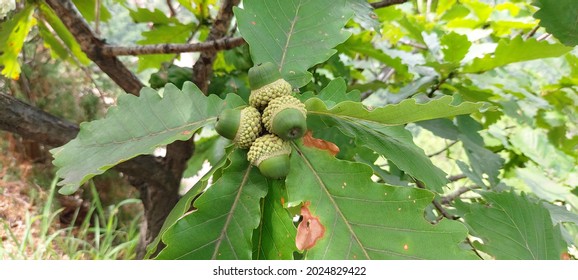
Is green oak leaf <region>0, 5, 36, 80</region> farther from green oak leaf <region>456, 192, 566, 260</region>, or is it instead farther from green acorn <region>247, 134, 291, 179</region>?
green oak leaf <region>456, 192, 566, 260</region>

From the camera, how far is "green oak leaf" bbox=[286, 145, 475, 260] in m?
0.56

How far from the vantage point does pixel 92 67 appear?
8.18 feet

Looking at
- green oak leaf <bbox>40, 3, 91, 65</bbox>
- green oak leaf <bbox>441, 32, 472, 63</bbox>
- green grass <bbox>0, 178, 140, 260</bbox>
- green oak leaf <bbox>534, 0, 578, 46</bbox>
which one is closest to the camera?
green oak leaf <bbox>534, 0, 578, 46</bbox>

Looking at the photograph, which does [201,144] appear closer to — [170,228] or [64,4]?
[64,4]

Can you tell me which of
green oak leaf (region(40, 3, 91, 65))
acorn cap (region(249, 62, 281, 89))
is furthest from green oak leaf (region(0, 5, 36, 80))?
acorn cap (region(249, 62, 281, 89))

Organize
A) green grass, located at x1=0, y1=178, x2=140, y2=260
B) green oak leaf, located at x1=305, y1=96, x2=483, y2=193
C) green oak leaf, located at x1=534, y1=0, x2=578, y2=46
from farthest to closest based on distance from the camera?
green grass, located at x1=0, y1=178, x2=140, y2=260
green oak leaf, located at x1=534, y1=0, x2=578, y2=46
green oak leaf, located at x1=305, y1=96, x2=483, y2=193

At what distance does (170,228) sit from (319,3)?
1.27 feet

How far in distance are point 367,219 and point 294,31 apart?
0.99ft

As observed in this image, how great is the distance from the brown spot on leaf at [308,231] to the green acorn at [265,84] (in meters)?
0.14

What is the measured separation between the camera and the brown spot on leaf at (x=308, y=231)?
576 mm

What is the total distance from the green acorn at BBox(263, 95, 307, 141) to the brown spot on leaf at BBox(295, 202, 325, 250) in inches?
3.5

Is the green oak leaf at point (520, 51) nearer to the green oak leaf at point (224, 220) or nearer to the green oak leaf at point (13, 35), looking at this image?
the green oak leaf at point (224, 220)

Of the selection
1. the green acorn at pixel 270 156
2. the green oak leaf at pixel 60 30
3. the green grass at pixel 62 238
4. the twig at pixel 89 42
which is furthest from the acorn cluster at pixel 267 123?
the green grass at pixel 62 238
